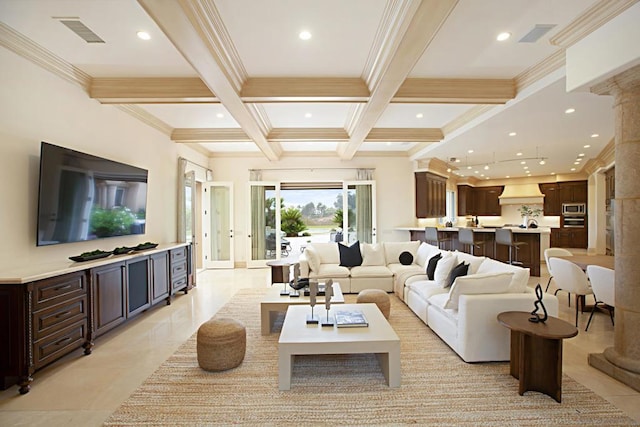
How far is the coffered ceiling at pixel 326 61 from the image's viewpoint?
9.07 ft

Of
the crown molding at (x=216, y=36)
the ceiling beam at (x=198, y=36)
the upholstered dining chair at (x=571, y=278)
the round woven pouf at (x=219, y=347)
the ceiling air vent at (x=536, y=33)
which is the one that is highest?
the ceiling air vent at (x=536, y=33)

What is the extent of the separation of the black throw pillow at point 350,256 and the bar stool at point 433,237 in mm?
2712

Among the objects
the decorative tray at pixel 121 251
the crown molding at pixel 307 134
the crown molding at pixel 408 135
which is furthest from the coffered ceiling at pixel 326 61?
the decorative tray at pixel 121 251

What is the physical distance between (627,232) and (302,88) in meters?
3.65

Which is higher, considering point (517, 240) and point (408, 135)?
point (408, 135)

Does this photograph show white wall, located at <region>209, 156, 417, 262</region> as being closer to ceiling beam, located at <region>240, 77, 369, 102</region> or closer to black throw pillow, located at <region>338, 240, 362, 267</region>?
black throw pillow, located at <region>338, 240, 362, 267</region>

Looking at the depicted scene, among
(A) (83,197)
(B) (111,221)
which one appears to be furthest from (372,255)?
(A) (83,197)

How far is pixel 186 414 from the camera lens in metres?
2.38

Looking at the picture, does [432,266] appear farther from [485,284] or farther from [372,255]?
[485,284]

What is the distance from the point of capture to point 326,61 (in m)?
3.77

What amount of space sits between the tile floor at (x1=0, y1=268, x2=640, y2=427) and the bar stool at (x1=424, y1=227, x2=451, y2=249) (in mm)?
3247

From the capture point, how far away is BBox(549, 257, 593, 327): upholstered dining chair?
4234 millimetres

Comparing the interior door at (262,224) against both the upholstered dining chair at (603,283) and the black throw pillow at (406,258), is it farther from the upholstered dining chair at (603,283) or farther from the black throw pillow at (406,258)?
the upholstered dining chair at (603,283)

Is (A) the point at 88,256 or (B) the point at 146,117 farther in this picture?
(B) the point at 146,117
